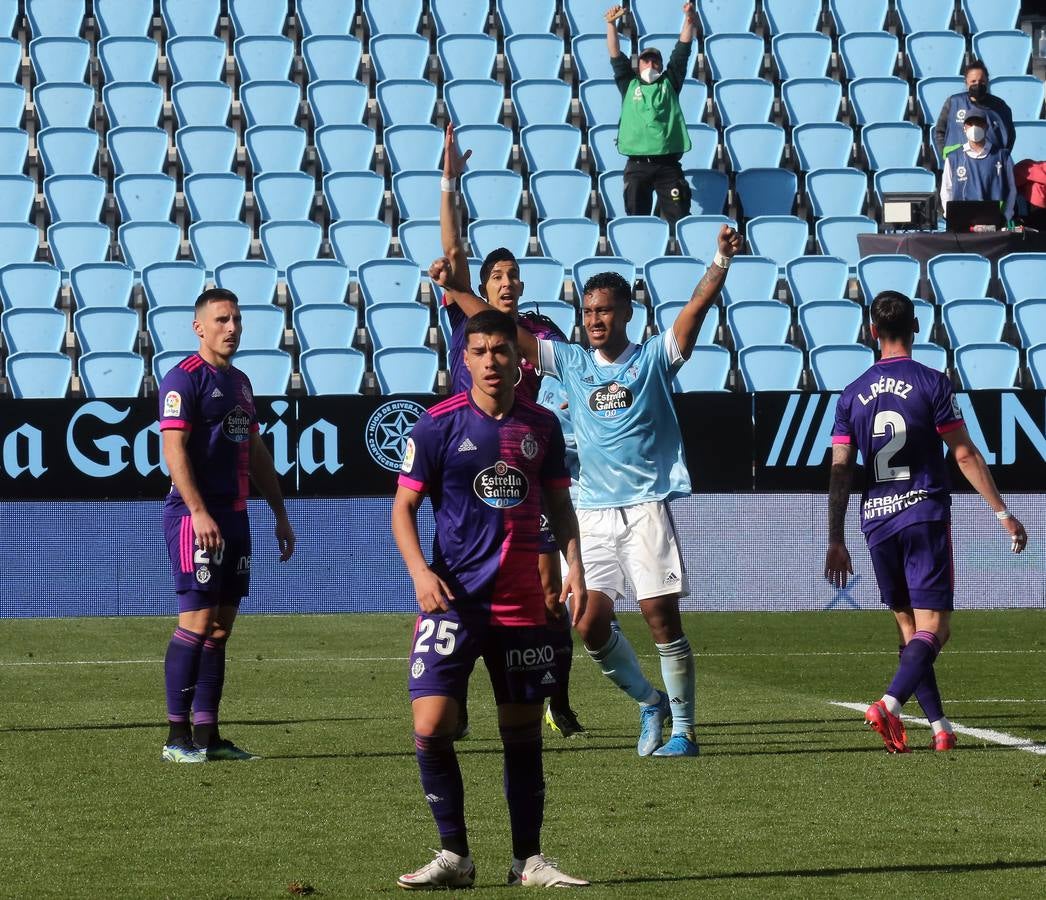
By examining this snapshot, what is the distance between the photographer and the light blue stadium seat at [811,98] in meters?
21.7

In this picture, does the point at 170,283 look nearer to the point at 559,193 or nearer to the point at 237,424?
the point at 559,193

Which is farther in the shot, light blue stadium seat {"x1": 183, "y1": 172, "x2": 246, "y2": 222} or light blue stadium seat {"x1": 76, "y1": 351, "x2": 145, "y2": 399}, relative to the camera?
light blue stadium seat {"x1": 183, "y1": 172, "x2": 246, "y2": 222}

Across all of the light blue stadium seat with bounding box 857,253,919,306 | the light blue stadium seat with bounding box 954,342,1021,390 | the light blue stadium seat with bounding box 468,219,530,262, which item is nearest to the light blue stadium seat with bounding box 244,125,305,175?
the light blue stadium seat with bounding box 468,219,530,262

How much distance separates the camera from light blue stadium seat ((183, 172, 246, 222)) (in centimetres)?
1984

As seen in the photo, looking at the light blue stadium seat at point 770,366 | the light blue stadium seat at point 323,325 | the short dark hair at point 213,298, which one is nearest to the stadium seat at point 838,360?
the light blue stadium seat at point 770,366

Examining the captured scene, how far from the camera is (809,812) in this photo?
259 inches

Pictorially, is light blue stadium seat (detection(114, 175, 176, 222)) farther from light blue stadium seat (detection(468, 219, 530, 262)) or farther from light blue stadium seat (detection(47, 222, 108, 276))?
light blue stadium seat (detection(468, 219, 530, 262))

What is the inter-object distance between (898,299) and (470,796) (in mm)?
3004

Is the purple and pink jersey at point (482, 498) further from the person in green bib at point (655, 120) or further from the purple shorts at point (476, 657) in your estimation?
the person in green bib at point (655, 120)

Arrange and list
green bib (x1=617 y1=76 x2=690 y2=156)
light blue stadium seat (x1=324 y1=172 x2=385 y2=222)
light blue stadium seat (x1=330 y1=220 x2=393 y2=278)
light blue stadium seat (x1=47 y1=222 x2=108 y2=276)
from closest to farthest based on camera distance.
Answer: green bib (x1=617 y1=76 x2=690 y2=156) < light blue stadium seat (x1=47 y1=222 x2=108 y2=276) < light blue stadium seat (x1=330 y1=220 x2=393 y2=278) < light blue stadium seat (x1=324 y1=172 x2=385 y2=222)

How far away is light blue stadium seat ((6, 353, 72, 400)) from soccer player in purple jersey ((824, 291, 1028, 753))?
10.7 meters

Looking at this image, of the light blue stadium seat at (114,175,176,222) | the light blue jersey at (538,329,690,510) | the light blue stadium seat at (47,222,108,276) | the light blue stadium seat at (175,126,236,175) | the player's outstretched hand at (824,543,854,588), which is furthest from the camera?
the light blue stadium seat at (175,126,236,175)

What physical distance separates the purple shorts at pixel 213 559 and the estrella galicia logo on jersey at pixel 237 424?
1.11 ft

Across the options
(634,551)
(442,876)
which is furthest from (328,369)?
(442,876)
